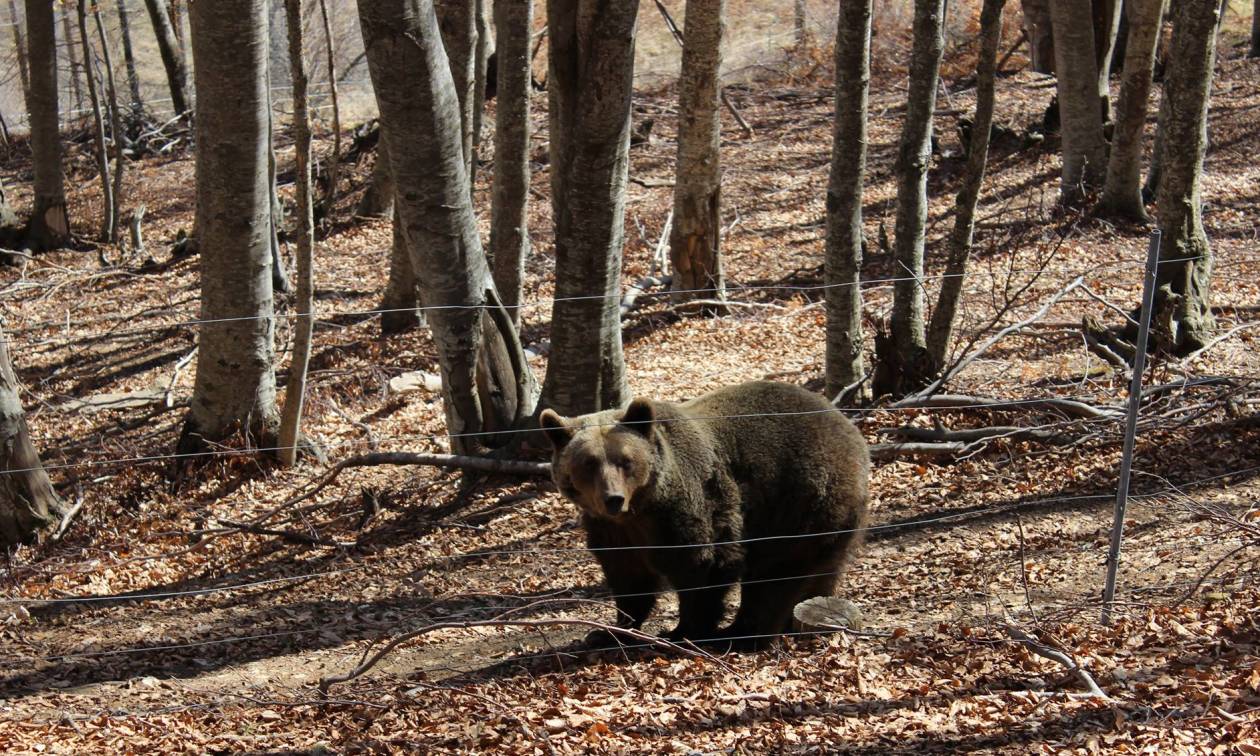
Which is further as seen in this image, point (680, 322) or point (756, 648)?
point (680, 322)

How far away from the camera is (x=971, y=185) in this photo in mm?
9914

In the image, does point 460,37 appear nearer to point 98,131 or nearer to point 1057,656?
point 1057,656

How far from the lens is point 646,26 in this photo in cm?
3612

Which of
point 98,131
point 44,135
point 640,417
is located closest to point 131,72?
point 44,135

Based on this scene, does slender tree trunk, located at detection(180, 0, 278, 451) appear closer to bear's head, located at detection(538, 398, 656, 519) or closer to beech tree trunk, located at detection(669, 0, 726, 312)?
bear's head, located at detection(538, 398, 656, 519)

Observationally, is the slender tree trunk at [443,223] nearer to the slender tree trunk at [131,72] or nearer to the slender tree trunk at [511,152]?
the slender tree trunk at [511,152]


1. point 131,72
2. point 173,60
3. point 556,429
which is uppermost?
point 173,60

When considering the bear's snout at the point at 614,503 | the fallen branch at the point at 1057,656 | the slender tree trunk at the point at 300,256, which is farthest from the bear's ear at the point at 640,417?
the slender tree trunk at the point at 300,256

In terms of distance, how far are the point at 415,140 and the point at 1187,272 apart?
7.31 m

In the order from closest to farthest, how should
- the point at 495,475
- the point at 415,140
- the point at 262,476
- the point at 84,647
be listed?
the point at 84,647 < the point at 415,140 < the point at 495,475 < the point at 262,476

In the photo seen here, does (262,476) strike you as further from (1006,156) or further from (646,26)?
(646,26)

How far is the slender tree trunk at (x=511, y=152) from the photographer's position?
12078 millimetres

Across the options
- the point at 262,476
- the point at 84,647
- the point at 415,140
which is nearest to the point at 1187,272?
the point at 415,140

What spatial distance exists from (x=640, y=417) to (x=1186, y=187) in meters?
6.81
